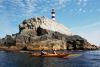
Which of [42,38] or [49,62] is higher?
[42,38]

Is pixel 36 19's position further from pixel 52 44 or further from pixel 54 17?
pixel 52 44

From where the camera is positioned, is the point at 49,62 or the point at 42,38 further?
the point at 42,38

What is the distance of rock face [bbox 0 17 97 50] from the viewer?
133 m

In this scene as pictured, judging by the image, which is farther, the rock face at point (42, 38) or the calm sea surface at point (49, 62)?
the rock face at point (42, 38)

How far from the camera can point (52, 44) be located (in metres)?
133

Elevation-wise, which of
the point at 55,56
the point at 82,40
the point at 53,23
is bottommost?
the point at 55,56

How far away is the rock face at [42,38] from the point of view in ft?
438

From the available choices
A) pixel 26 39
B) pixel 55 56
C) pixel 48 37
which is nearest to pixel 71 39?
pixel 48 37

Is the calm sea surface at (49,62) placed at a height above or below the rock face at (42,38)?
below

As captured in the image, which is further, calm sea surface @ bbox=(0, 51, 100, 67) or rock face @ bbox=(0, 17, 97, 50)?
rock face @ bbox=(0, 17, 97, 50)

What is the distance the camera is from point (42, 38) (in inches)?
5320

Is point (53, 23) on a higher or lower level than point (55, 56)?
higher

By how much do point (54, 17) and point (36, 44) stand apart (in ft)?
121

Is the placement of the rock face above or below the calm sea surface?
above
